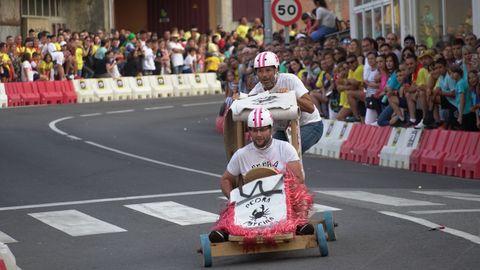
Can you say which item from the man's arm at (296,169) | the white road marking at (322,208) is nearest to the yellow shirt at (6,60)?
the white road marking at (322,208)

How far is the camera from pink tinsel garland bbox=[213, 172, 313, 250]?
36.1 ft

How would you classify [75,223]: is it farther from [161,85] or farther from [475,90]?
[161,85]

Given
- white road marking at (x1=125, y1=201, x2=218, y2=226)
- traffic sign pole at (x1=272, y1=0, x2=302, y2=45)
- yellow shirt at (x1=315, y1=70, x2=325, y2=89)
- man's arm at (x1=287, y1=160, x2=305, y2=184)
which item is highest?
traffic sign pole at (x1=272, y1=0, x2=302, y2=45)

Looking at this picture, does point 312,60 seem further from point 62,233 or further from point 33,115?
point 62,233

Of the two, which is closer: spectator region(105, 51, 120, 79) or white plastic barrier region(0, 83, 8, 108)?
white plastic barrier region(0, 83, 8, 108)

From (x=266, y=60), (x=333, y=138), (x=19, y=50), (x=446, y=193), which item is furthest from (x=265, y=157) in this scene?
(x=19, y=50)

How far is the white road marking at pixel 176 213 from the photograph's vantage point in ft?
47.2

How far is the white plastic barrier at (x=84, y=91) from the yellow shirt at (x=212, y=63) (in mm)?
6230

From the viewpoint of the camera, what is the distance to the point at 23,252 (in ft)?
41.4

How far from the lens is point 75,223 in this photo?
14578 mm

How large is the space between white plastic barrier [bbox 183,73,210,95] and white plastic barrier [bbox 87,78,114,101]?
11.2 ft

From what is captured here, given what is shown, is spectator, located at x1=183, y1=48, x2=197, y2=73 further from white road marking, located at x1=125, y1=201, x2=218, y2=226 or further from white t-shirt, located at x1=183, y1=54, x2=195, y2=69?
white road marking, located at x1=125, y1=201, x2=218, y2=226

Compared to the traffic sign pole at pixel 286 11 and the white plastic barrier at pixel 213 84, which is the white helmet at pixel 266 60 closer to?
the traffic sign pole at pixel 286 11

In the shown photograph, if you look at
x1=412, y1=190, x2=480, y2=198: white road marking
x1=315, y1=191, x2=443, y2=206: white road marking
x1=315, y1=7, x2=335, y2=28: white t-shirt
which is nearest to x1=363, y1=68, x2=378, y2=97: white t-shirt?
x1=412, y1=190, x2=480, y2=198: white road marking
